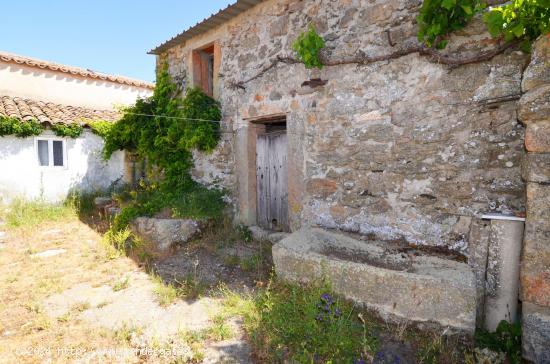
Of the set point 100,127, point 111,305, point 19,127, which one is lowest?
point 111,305

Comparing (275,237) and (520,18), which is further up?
(520,18)

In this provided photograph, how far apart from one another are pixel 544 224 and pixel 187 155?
17.7 ft

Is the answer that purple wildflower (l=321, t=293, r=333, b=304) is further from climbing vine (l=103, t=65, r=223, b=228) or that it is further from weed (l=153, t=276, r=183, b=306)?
climbing vine (l=103, t=65, r=223, b=228)

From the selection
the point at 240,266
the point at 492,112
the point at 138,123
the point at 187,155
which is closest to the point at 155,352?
the point at 240,266

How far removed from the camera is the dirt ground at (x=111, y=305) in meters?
2.58

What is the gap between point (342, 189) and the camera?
13.1ft

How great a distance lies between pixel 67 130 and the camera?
322 inches

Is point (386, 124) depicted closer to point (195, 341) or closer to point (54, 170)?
point (195, 341)

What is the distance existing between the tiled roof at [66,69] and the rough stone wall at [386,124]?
7.87m

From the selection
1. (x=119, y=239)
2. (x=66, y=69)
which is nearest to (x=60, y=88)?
(x=66, y=69)

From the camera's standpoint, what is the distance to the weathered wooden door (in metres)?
4.84

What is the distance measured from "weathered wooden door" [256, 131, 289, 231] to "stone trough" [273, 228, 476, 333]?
130 centimetres

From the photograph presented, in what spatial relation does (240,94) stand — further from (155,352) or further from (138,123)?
(155,352)

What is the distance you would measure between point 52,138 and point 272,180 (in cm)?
660
